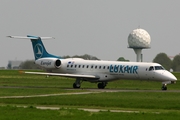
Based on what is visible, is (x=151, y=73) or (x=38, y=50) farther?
(x=38, y=50)

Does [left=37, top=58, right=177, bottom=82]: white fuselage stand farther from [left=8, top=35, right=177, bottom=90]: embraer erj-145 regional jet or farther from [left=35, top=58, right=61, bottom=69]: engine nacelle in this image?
[left=35, top=58, right=61, bottom=69]: engine nacelle

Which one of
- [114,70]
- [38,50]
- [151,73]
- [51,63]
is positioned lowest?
[151,73]

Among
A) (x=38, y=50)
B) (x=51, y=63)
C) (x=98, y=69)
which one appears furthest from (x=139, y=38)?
(x=98, y=69)

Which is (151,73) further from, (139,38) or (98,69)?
(139,38)

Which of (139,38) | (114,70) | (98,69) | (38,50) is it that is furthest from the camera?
(139,38)

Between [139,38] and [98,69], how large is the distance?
3770 inches

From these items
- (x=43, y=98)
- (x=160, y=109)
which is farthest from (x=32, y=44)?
(x=160, y=109)

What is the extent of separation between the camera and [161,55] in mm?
163375

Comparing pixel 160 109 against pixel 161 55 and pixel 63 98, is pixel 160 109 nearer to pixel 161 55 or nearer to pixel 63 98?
pixel 63 98

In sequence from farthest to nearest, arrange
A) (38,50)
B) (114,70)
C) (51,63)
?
(38,50), (51,63), (114,70)

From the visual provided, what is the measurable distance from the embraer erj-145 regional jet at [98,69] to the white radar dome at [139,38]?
8991 cm

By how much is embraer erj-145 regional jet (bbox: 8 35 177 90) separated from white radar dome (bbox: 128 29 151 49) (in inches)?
3540

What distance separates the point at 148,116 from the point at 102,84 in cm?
2997

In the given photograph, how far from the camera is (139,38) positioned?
495ft
